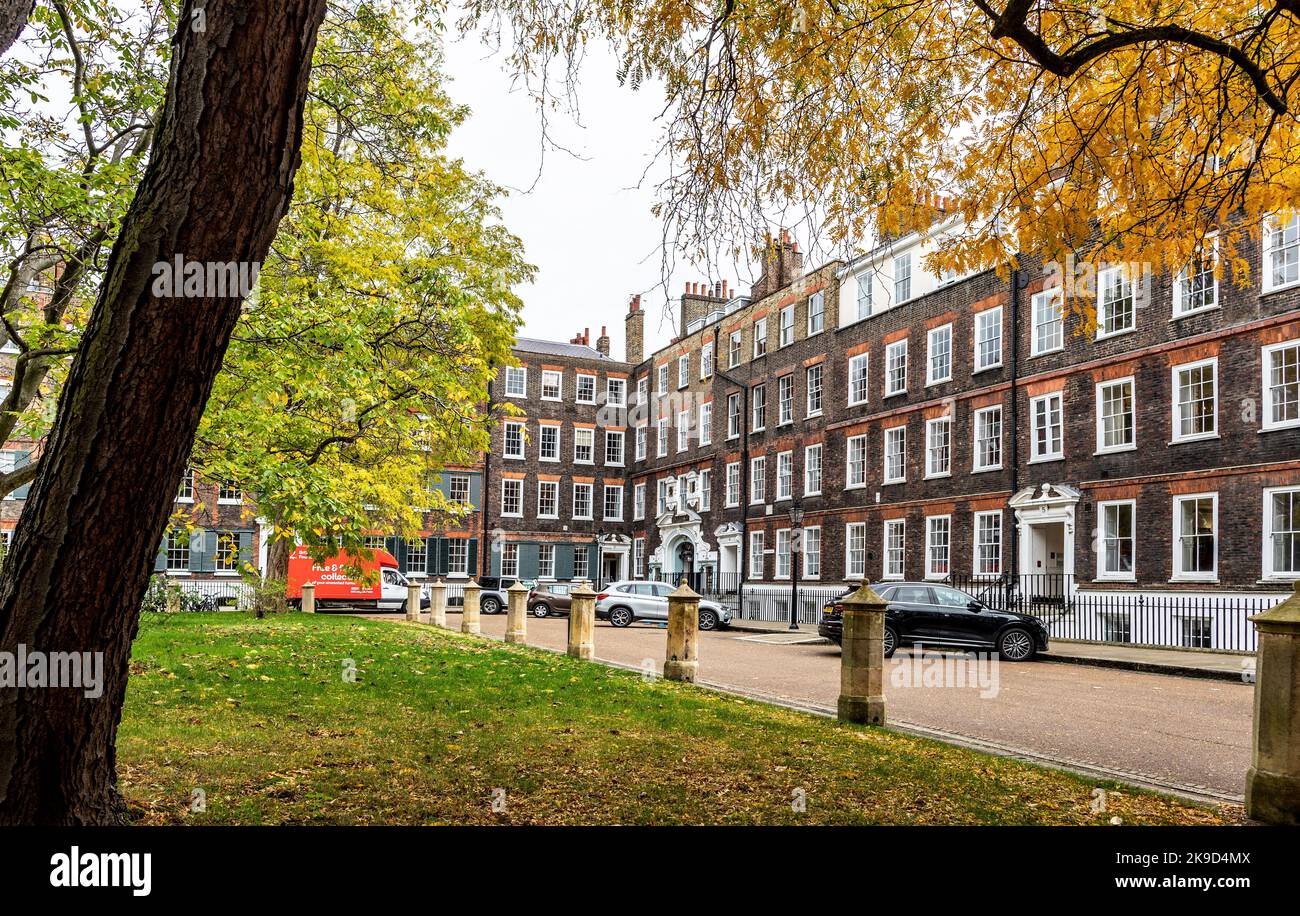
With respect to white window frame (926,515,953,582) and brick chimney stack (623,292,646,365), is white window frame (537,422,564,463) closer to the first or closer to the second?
brick chimney stack (623,292,646,365)

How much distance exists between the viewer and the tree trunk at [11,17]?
19.7 ft

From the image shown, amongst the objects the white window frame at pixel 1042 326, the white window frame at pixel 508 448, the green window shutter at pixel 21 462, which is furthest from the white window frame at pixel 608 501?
the white window frame at pixel 1042 326

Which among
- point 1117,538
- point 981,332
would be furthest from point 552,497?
point 1117,538

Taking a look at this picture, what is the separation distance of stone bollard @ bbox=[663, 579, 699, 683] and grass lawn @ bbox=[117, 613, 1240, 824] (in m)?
2.09

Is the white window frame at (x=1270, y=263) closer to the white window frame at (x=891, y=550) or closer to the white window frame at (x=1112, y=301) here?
the white window frame at (x=1112, y=301)

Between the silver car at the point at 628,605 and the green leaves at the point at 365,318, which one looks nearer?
the green leaves at the point at 365,318

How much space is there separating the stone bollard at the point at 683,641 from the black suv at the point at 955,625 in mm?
6677

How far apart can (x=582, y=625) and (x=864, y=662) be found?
775 cm

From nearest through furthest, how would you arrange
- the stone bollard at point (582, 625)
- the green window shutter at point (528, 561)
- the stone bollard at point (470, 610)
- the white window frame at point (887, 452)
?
the stone bollard at point (582, 625) → the stone bollard at point (470, 610) → the white window frame at point (887, 452) → the green window shutter at point (528, 561)

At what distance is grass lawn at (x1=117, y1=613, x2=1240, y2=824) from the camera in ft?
16.9

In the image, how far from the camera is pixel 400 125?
11070 millimetres

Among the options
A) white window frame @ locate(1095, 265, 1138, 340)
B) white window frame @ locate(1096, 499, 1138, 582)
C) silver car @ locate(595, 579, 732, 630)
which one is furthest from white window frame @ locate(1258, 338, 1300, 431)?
silver car @ locate(595, 579, 732, 630)
